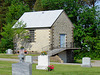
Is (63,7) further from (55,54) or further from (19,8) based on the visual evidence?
(55,54)

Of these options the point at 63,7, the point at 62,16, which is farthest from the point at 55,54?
the point at 63,7

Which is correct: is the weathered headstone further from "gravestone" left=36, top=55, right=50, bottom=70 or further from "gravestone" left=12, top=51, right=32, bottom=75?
"gravestone" left=36, top=55, right=50, bottom=70

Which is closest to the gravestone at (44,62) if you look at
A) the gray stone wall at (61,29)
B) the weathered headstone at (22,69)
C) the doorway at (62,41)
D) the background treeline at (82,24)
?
the weathered headstone at (22,69)

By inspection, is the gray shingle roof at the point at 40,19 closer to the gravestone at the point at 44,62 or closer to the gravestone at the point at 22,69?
the gravestone at the point at 44,62

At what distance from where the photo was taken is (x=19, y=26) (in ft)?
126

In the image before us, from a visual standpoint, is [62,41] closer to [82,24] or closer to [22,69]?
[82,24]

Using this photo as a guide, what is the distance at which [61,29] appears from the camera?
38.9m

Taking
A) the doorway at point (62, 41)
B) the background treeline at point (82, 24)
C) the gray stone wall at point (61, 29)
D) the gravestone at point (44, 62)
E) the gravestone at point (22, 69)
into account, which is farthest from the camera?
the background treeline at point (82, 24)

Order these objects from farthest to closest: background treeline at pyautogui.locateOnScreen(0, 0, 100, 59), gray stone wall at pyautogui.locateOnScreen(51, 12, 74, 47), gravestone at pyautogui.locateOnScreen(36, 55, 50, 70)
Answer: background treeline at pyautogui.locateOnScreen(0, 0, 100, 59) → gray stone wall at pyautogui.locateOnScreen(51, 12, 74, 47) → gravestone at pyautogui.locateOnScreen(36, 55, 50, 70)

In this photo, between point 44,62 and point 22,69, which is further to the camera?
point 44,62

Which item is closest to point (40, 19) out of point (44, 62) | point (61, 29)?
point (61, 29)

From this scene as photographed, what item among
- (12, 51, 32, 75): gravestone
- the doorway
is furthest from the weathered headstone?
the doorway

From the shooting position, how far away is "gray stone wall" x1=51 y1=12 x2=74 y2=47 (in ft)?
123

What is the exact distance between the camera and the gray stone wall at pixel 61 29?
3734 cm
